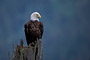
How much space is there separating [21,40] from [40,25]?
217cm

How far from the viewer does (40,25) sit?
273 inches

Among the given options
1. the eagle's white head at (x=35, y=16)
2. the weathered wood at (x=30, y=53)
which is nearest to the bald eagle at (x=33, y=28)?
the eagle's white head at (x=35, y=16)

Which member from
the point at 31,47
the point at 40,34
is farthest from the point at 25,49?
the point at 40,34

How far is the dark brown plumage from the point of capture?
667 centimetres

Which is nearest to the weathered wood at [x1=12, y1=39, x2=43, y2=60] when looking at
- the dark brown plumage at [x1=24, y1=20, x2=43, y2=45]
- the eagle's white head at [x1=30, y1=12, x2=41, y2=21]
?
the dark brown plumage at [x1=24, y1=20, x2=43, y2=45]

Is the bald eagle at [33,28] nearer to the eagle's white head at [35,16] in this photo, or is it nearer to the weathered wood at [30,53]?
the eagle's white head at [35,16]

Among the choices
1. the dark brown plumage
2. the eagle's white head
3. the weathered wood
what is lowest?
the weathered wood

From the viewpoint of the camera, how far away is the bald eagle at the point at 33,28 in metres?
6.67

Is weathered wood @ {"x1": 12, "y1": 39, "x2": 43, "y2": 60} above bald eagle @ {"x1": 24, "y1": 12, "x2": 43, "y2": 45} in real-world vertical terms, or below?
below

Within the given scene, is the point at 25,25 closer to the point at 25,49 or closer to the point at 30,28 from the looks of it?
the point at 30,28

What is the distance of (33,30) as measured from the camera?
22.0ft

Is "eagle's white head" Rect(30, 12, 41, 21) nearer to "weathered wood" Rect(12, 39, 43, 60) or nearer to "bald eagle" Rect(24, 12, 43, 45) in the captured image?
"bald eagle" Rect(24, 12, 43, 45)

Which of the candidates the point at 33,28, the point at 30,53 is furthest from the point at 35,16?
the point at 30,53

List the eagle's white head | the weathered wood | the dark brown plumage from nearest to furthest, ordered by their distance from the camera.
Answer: the weathered wood → the dark brown plumage → the eagle's white head
